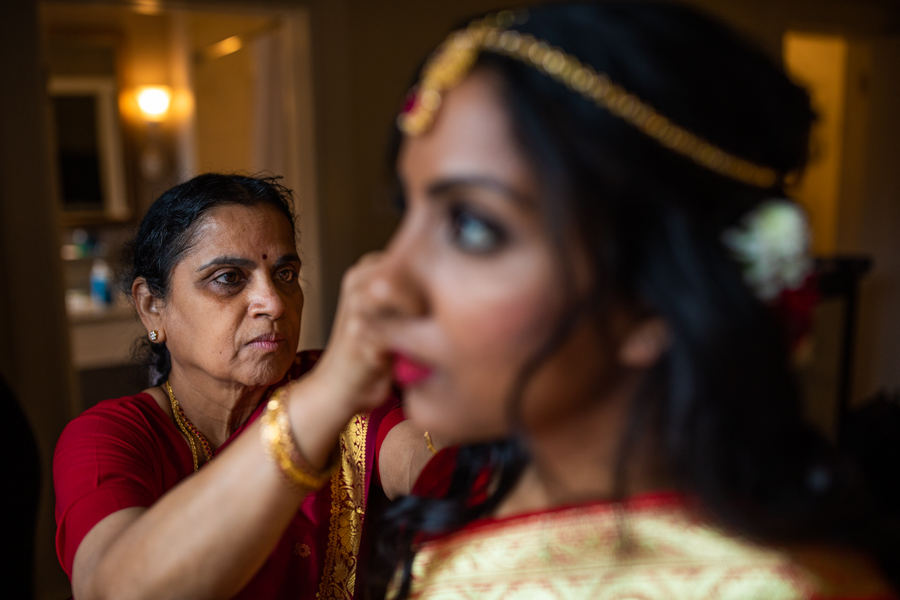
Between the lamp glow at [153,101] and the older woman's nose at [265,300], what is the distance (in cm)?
424

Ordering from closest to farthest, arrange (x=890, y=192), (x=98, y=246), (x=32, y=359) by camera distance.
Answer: (x=32, y=359)
(x=890, y=192)
(x=98, y=246)

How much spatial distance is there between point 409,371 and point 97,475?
589 millimetres

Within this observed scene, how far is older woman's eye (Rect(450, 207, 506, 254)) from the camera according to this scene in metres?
0.59

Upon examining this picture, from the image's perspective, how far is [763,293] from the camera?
0.63m

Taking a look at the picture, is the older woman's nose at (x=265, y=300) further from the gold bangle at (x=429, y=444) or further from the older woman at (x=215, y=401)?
the gold bangle at (x=429, y=444)

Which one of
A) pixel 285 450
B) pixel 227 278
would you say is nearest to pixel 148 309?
pixel 227 278

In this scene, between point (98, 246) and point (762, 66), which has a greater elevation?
point (762, 66)

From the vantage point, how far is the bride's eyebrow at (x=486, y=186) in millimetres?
578

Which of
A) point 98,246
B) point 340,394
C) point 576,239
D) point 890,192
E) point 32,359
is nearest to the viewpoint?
point 576,239

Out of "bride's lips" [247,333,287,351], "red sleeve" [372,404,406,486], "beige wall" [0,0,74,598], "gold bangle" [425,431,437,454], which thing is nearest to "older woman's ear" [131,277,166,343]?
"bride's lips" [247,333,287,351]

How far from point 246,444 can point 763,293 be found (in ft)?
1.78

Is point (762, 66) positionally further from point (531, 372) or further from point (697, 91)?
point (531, 372)

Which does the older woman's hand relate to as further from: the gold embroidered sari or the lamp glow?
the lamp glow

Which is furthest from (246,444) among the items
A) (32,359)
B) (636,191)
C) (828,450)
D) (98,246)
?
(98,246)
